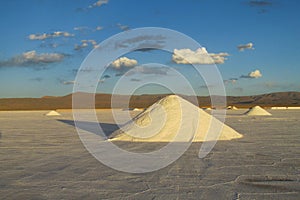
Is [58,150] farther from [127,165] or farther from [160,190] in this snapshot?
[160,190]

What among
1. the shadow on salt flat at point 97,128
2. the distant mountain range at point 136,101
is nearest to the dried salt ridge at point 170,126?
the shadow on salt flat at point 97,128

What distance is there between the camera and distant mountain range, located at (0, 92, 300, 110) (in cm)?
8518

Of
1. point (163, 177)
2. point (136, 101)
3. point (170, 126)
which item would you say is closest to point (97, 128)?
point (170, 126)

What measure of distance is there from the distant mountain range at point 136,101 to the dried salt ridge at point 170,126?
73.1 metres

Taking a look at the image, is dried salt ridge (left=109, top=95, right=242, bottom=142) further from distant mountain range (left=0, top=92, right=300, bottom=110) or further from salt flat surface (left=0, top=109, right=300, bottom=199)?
distant mountain range (left=0, top=92, right=300, bottom=110)

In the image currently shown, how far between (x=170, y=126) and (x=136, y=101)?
9153cm

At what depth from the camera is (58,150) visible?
6.67 meters

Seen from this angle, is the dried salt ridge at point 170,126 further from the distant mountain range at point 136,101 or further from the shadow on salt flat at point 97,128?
the distant mountain range at point 136,101

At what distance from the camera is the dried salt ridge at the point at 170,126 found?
7918mm

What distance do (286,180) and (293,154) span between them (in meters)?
2.18

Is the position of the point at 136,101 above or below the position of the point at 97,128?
above

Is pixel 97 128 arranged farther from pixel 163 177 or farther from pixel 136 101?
pixel 136 101

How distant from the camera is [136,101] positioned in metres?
99.5

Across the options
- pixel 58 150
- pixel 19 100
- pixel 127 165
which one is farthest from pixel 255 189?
pixel 19 100
